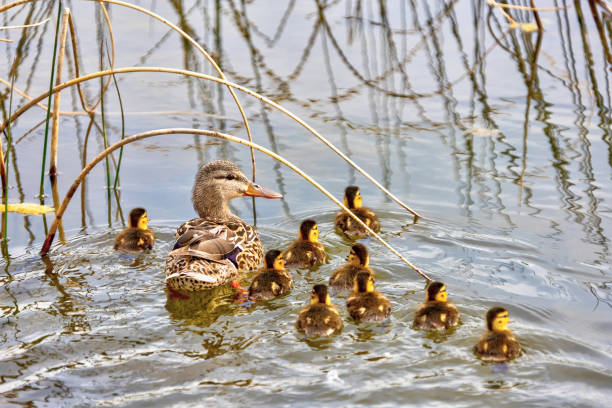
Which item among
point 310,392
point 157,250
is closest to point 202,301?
point 157,250

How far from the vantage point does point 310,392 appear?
366 cm

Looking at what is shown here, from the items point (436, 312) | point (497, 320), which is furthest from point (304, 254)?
point (497, 320)

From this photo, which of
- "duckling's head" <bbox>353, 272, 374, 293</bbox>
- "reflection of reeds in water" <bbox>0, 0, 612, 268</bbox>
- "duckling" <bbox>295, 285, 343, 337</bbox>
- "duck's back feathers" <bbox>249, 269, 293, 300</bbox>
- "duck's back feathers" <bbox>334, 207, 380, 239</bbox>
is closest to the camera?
"duckling" <bbox>295, 285, 343, 337</bbox>

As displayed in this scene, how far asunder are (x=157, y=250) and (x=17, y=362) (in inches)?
68.0

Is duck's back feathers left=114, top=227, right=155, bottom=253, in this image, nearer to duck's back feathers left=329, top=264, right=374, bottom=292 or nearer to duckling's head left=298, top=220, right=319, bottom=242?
duckling's head left=298, top=220, right=319, bottom=242

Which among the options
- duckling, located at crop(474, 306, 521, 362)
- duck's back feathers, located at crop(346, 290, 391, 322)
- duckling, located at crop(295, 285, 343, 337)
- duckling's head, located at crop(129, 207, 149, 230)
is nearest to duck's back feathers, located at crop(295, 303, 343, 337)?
duckling, located at crop(295, 285, 343, 337)

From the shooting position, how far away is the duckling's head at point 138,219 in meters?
5.38

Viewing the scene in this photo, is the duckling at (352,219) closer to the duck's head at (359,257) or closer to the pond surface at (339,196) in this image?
the pond surface at (339,196)

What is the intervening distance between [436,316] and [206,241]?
1515 mm

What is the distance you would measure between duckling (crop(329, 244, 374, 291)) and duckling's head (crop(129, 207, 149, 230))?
1318 mm

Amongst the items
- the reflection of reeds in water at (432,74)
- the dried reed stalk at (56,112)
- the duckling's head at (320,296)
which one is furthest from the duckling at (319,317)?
the dried reed stalk at (56,112)

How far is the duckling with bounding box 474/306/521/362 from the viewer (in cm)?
391

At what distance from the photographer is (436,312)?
424cm

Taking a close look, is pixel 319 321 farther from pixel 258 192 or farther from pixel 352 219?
pixel 258 192
